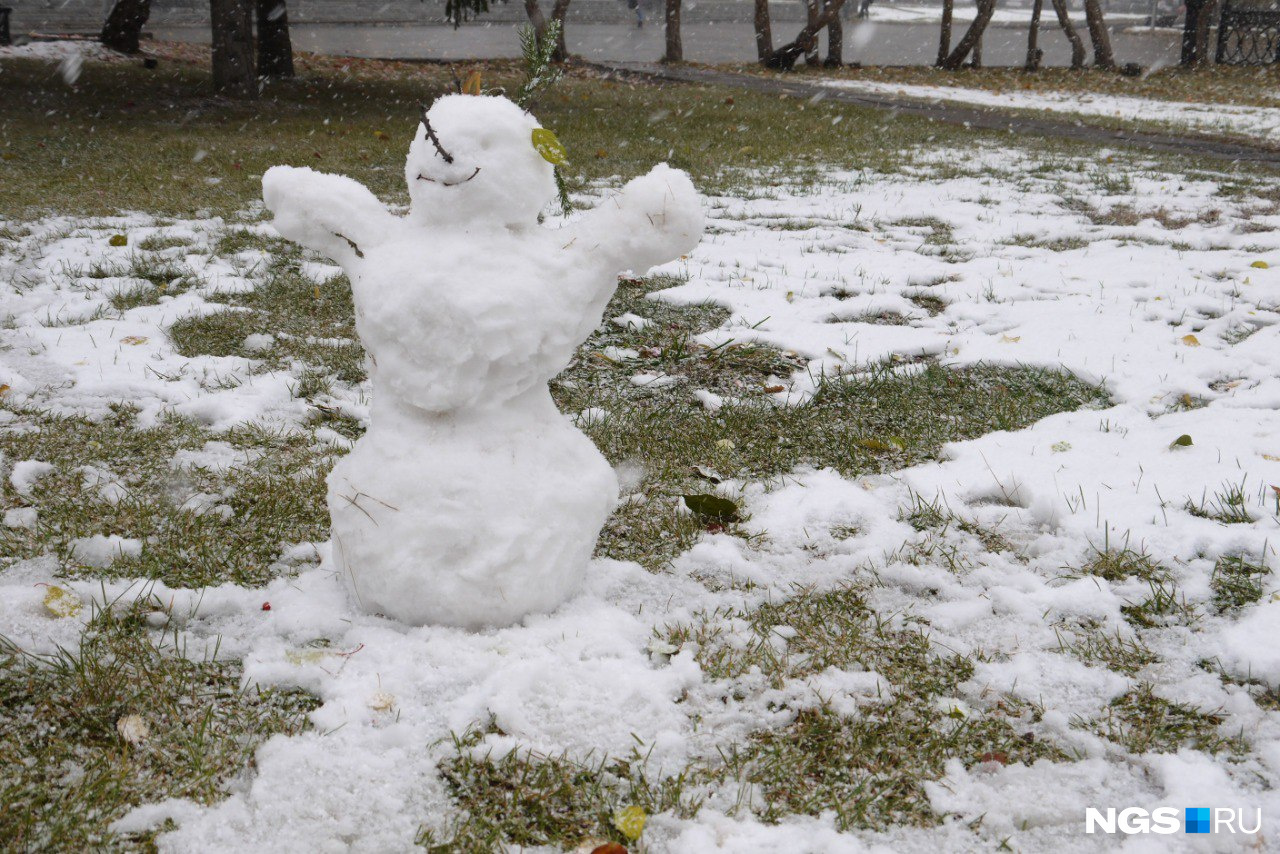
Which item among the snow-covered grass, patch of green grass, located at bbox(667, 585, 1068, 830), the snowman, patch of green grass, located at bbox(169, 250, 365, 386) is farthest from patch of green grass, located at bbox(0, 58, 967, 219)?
patch of green grass, located at bbox(667, 585, 1068, 830)

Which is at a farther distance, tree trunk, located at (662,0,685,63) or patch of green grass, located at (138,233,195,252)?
tree trunk, located at (662,0,685,63)

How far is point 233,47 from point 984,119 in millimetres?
9795

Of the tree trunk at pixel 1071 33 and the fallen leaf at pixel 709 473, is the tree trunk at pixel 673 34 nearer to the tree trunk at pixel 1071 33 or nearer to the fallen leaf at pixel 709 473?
the tree trunk at pixel 1071 33

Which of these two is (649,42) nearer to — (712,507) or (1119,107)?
(1119,107)

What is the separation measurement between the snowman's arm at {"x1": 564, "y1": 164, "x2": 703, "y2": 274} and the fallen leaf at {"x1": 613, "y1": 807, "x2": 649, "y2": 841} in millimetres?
1155

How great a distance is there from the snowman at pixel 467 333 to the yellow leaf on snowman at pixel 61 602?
65 cm

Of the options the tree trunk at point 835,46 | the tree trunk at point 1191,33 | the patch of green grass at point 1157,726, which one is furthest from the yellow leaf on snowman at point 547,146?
the tree trunk at point 1191,33

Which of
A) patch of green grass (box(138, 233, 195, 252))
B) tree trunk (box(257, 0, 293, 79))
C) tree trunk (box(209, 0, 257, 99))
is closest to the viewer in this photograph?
patch of green grass (box(138, 233, 195, 252))

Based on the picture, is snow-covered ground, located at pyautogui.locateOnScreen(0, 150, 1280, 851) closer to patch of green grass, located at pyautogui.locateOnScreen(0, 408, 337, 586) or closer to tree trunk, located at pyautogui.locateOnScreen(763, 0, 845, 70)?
patch of green grass, located at pyautogui.locateOnScreen(0, 408, 337, 586)

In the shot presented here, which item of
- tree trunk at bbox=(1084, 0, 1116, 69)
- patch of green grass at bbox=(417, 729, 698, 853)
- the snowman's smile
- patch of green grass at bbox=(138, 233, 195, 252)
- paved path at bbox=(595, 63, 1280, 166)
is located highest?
tree trunk at bbox=(1084, 0, 1116, 69)

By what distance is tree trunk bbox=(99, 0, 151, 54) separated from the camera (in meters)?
16.3

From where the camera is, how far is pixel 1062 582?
8.00 ft

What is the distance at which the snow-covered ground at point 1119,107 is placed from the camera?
11.7 metres

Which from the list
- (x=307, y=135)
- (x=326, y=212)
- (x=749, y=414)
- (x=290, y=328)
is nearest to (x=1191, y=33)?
(x=307, y=135)
